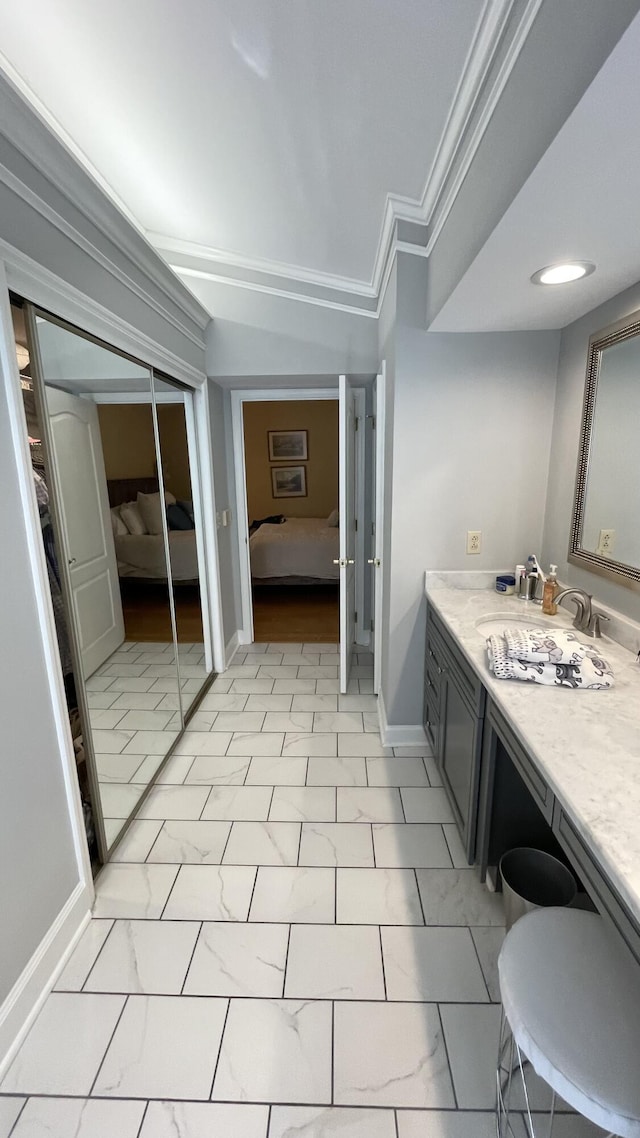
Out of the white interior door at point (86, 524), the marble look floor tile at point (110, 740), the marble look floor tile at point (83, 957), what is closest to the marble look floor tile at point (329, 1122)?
the marble look floor tile at point (83, 957)

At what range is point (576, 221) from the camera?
1.20 metres

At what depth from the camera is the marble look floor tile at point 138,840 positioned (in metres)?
1.96

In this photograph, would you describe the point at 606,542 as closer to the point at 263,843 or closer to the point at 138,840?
the point at 263,843

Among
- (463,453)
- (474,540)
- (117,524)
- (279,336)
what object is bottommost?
(474,540)

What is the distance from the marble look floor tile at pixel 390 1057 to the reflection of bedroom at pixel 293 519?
2.82 metres

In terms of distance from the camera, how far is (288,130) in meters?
1.60

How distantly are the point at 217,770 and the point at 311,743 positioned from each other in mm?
518

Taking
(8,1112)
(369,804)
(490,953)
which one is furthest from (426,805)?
(8,1112)

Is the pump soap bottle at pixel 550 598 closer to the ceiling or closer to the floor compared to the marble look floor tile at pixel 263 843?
closer to the ceiling

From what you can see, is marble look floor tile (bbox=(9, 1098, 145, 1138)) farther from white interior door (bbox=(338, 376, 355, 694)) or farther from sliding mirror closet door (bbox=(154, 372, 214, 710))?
white interior door (bbox=(338, 376, 355, 694))

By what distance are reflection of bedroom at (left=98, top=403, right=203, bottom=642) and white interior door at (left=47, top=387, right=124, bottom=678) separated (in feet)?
0.26

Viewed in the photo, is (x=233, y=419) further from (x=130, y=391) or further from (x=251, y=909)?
(x=251, y=909)

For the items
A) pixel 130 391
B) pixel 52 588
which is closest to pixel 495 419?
pixel 130 391

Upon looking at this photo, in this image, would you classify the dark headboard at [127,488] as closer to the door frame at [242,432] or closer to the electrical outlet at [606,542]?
the door frame at [242,432]
